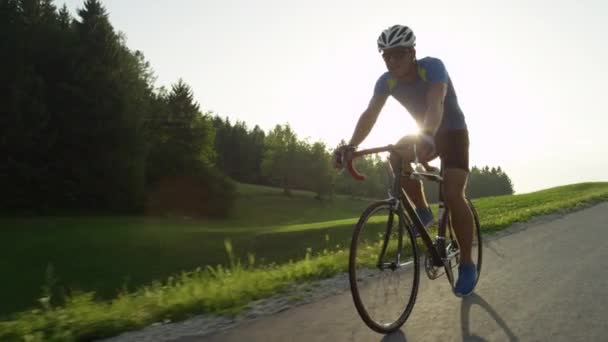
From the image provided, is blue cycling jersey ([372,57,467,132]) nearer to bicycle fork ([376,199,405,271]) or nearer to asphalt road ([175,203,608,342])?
bicycle fork ([376,199,405,271])

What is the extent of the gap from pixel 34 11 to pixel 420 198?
146ft

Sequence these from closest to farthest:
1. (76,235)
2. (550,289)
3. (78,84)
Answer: (550,289) → (76,235) → (78,84)

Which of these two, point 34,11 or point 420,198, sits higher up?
point 34,11

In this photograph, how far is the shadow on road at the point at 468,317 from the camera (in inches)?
137

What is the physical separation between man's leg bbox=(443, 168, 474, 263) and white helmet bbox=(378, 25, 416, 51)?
3.68ft

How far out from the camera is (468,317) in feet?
12.9

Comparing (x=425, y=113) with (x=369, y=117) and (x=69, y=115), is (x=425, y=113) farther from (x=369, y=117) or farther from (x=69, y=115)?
(x=69, y=115)

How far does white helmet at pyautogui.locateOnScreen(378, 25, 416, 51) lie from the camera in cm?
408

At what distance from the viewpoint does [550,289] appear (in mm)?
4691

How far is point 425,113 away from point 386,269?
1279 millimetres

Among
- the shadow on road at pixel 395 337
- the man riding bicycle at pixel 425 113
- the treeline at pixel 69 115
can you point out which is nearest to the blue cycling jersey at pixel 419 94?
the man riding bicycle at pixel 425 113

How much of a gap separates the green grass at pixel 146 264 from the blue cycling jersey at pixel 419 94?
80.3 inches

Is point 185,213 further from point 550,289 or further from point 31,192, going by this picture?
point 550,289

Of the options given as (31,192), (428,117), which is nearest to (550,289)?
(428,117)
